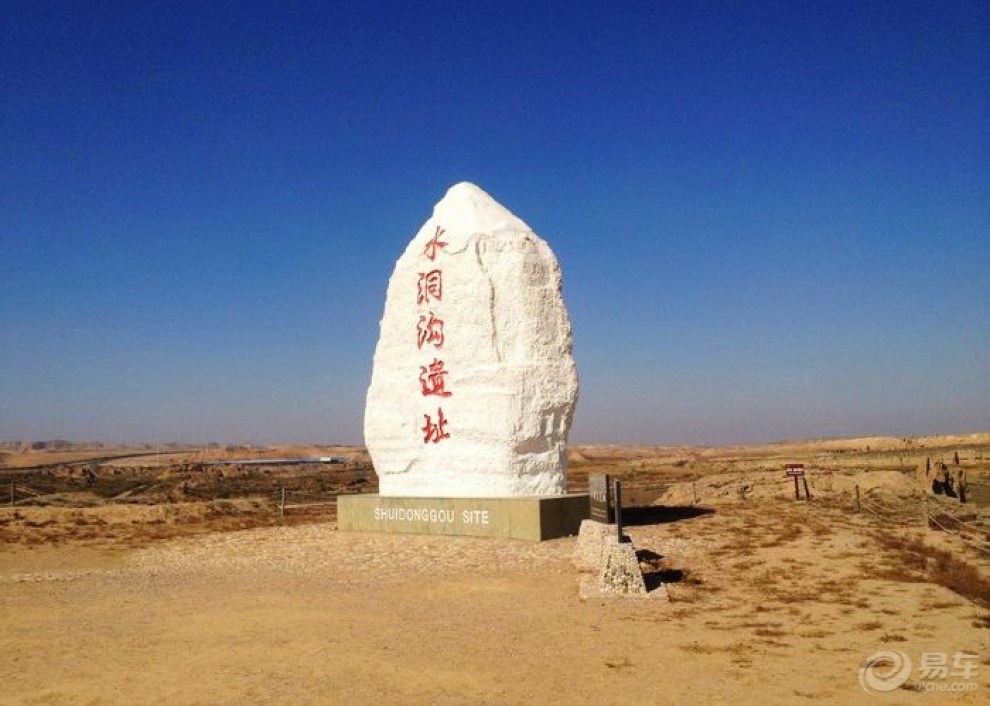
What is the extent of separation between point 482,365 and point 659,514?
6406mm

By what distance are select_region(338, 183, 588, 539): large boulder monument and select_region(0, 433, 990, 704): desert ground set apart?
3.17 feet

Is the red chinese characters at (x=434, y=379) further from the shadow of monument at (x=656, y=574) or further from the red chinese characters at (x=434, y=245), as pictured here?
the shadow of monument at (x=656, y=574)

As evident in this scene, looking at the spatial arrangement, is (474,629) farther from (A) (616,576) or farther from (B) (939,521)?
(B) (939,521)

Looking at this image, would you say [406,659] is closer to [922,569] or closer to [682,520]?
[922,569]

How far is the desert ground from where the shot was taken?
6445mm

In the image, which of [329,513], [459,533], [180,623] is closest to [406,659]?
[180,623]

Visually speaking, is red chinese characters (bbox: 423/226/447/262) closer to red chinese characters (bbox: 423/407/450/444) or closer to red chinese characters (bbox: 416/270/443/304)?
red chinese characters (bbox: 416/270/443/304)

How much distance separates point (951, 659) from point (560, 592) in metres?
4.70

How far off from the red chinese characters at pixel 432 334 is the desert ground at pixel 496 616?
8.11 feet

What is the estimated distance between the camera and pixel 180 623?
897 centimetres

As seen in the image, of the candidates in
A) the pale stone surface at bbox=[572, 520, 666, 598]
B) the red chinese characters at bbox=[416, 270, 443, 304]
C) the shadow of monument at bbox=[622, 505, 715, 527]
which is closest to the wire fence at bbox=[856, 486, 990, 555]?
the shadow of monument at bbox=[622, 505, 715, 527]

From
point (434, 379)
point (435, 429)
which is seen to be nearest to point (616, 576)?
point (435, 429)

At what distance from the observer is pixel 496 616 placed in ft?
29.8

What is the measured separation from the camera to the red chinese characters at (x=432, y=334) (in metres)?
16.8
